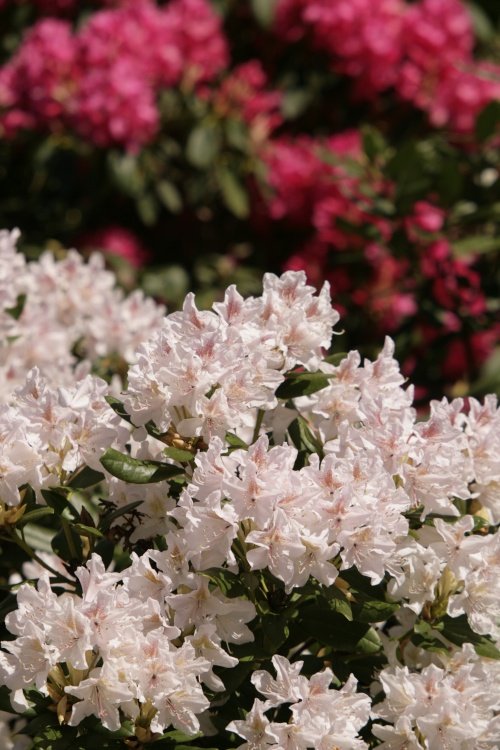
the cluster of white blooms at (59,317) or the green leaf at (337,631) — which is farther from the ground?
the green leaf at (337,631)

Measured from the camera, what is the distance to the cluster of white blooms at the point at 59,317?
1886 millimetres

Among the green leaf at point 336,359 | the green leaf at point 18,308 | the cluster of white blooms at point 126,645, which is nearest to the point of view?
the cluster of white blooms at point 126,645

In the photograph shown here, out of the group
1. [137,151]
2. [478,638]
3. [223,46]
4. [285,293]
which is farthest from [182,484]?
[223,46]

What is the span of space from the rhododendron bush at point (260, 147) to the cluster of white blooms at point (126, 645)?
5.10 feet

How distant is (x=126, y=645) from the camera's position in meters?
1.21

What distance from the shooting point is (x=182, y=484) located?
138 centimetres

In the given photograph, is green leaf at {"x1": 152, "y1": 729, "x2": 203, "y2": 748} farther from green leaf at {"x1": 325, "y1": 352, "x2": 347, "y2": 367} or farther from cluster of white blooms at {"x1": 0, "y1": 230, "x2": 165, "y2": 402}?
cluster of white blooms at {"x1": 0, "y1": 230, "x2": 165, "y2": 402}

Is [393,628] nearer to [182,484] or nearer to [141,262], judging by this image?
[182,484]

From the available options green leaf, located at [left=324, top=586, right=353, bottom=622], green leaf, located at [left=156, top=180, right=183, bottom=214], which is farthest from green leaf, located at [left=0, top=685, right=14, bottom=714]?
green leaf, located at [left=156, top=180, right=183, bottom=214]

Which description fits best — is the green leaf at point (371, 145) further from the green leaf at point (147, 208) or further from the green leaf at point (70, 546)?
the green leaf at point (70, 546)

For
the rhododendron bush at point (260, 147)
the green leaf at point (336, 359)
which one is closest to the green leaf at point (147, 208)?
the rhododendron bush at point (260, 147)

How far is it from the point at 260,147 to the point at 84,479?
83.5 inches

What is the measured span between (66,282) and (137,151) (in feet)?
3.74

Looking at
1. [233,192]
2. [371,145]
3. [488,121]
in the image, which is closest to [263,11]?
[233,192]
